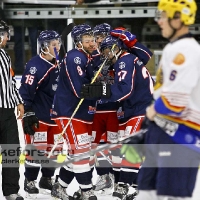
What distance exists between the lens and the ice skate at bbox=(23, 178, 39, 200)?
194 inches

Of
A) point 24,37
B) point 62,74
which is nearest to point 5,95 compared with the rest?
point 62,74

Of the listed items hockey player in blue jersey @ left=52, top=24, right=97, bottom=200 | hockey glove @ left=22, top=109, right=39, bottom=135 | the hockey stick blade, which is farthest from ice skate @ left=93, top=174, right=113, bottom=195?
the hockey stick blade

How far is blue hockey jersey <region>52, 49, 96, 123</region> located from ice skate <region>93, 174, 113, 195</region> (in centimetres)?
61

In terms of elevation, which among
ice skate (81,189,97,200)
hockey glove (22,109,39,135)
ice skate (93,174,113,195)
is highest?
hockey glove (22,109,39,135)

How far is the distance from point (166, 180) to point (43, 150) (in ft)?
6.22

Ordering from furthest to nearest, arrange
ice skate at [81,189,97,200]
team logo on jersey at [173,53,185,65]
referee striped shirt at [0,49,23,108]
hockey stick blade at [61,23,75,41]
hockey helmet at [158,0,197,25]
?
hockey stick blade at [61,23,75,41], ice skate at [81,189,97,200], referee striped shirt at [0,49,23,108], hockey helmet at [158,0,197,25], team logo on jersey at [173,53,185,65]

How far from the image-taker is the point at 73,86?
4.50 metres

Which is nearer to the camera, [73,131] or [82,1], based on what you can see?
[73,131]

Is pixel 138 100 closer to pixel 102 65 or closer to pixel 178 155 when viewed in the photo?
pixel 102 65

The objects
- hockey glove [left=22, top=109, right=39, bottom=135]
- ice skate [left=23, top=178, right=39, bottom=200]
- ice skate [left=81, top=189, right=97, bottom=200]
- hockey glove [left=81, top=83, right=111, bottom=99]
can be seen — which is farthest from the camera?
ice skate [left=23, top=178, right=39, bottom=200]

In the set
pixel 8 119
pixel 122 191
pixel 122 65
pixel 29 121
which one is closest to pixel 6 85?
pixel 8 119

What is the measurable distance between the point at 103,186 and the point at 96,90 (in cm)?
90

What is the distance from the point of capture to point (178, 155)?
3.23 meters

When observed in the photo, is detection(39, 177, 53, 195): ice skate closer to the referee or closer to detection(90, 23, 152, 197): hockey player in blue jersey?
detection(90, 23, 152, 197): hockey player in blue jersey
